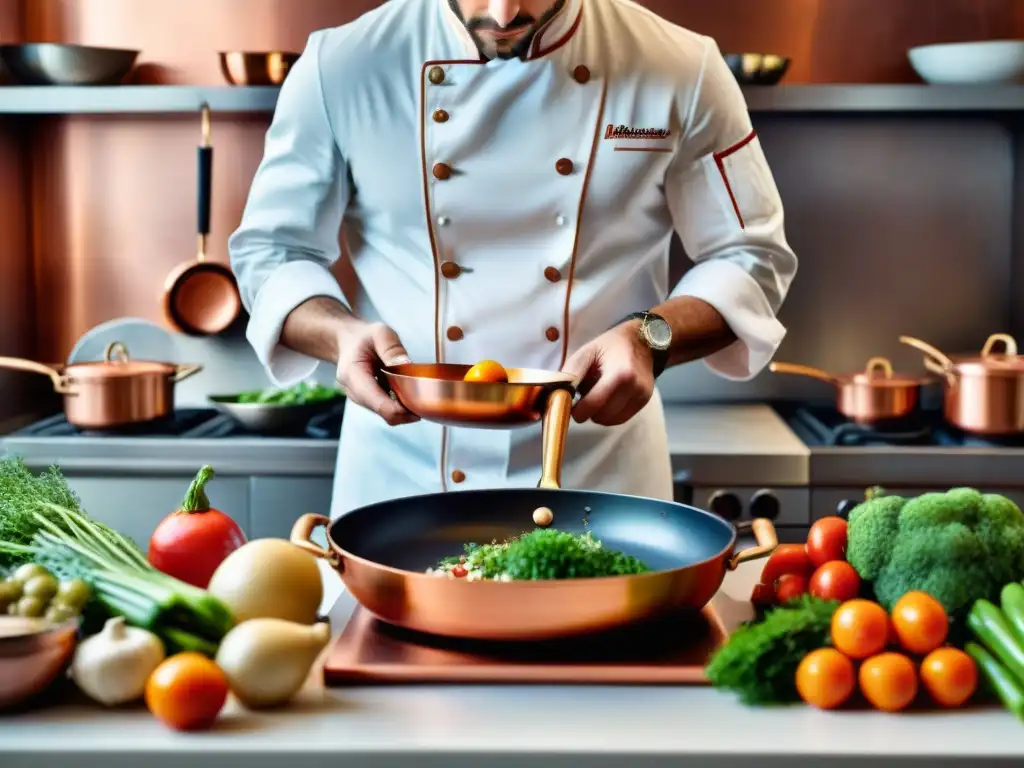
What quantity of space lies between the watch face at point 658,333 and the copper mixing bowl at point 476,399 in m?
0.27

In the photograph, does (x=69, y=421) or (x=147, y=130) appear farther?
(x=147, y=130)

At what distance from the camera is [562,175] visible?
1.91 metres

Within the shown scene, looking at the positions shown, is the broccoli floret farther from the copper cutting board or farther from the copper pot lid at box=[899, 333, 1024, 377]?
the copper pot lid at box=[899, 333, 1024, 377]

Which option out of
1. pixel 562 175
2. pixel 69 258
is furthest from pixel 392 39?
pixel 69 258

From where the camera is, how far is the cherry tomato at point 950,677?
41.9 inches

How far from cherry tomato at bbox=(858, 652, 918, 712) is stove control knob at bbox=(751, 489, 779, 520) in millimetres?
1464

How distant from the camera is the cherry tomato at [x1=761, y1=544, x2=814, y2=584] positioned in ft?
4.39

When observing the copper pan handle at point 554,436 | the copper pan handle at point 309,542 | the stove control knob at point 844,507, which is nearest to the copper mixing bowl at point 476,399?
the copper pan handle at point 554,436

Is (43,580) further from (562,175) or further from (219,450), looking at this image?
(219,450)

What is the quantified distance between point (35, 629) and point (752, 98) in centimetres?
209

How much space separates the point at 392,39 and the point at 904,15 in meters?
1.66

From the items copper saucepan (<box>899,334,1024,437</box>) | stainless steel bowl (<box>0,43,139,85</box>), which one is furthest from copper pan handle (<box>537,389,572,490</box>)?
stainless steel bowl (<box>0,43,139,85</box>)

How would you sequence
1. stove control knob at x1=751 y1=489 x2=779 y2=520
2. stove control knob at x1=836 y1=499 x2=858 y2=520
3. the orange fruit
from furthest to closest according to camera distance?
stove control knob at x1=751 y1=489 x2=779 y2=520 < stove control knob at x1=836 y1=499 x2=858 y2=520 < the orange fruit

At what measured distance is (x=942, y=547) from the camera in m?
1.18
